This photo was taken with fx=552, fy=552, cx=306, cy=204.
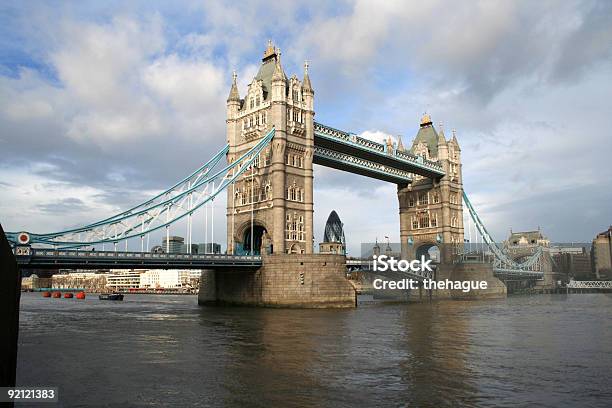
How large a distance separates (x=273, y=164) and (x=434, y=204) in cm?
4336

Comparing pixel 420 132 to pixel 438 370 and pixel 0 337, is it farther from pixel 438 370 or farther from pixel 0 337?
pixel 0 337

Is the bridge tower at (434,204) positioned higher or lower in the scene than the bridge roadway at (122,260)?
higher

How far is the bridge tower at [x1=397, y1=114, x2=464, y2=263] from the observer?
320ft

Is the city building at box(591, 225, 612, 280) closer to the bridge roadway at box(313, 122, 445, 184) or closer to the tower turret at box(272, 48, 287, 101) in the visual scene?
the bridge roadway at box(313, 122, 445, 184)

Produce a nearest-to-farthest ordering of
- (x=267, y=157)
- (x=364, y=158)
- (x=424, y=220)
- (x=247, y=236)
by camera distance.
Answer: (x=267, y=157) → (x=247, y=236) → (x=364, y=158) → (x=424, y=220)

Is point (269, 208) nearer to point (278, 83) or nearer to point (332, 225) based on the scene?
point (278, 83)

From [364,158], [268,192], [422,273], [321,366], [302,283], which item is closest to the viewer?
[321,366]

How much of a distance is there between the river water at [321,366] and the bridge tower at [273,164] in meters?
27.9

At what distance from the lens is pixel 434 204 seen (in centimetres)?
9912

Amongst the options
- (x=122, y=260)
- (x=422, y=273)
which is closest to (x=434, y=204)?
(x=422, y=273)

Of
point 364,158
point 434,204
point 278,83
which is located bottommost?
point 434,204

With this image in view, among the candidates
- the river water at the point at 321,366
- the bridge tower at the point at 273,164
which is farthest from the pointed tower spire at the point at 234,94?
the river water at the point at 321,366

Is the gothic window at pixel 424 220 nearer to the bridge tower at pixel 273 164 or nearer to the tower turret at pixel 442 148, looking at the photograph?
the tower turret at pixel 442 148

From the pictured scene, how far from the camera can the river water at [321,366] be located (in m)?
16.8
